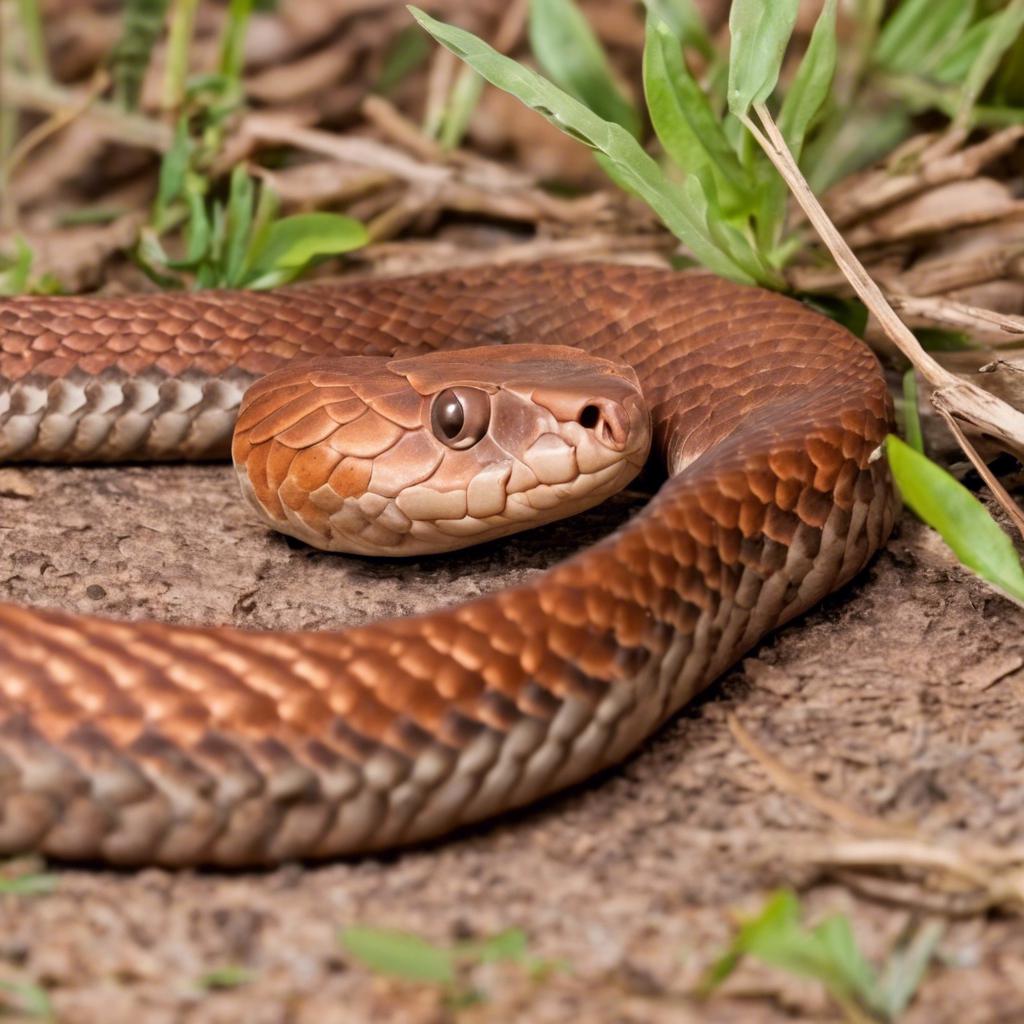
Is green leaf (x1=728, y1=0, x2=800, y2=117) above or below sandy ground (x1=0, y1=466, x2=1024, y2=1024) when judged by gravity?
above

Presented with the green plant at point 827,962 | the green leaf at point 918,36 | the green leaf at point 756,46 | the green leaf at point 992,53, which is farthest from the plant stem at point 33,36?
the green plant at point 827,962

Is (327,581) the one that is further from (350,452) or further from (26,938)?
(26,938)

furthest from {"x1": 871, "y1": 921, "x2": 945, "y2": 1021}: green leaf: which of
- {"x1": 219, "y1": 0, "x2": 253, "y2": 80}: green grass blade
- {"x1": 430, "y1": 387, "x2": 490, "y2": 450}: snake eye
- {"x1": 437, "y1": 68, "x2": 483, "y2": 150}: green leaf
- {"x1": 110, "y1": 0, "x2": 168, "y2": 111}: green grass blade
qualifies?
{"x1": 110, "y1": 0, "x2": 168, "y2": 111}: green grass blade

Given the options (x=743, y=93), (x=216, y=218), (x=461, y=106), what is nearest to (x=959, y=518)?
(x=743, y=93)

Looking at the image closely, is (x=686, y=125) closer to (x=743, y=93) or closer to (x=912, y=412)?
(x=743, y=93)

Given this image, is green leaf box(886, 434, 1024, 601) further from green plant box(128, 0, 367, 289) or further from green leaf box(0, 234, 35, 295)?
green leaf box(0, 234, 35, 295)

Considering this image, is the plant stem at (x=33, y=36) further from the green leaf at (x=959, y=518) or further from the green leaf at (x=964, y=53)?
the green leaf at (x=959, y=518)
